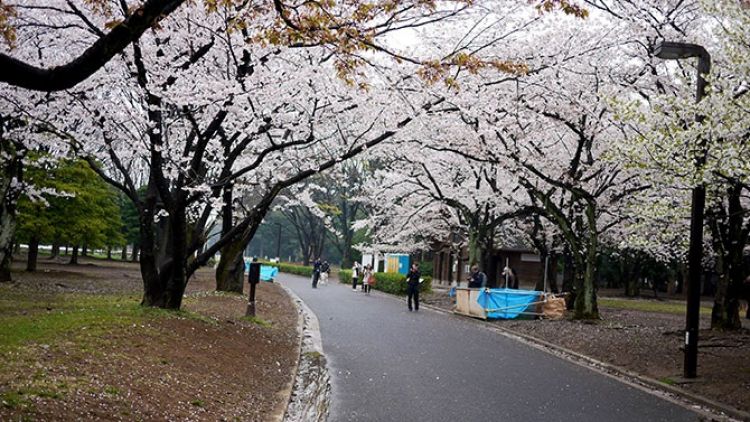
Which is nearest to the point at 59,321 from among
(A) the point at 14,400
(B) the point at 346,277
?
(A) the point at 14,400

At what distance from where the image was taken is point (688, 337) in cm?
1034

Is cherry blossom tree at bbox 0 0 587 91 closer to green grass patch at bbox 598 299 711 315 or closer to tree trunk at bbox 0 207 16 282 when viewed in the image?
tree trunk at bbox 0 207 16 282

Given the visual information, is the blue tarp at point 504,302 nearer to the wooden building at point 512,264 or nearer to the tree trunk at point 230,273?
the tree trunk at point 230,273

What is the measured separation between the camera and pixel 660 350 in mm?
13352

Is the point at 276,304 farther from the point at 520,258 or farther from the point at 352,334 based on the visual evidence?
the point at 520,258

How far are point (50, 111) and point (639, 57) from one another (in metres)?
13.8

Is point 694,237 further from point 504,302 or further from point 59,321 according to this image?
point 504,302

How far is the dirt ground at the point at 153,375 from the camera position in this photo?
5.70 metres

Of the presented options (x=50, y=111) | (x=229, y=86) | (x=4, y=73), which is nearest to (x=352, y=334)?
(x=229, y=86)

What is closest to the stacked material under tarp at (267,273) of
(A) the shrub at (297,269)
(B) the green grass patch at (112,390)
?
(A) the shrub at (297,269)

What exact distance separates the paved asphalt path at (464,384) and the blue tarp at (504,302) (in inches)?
175

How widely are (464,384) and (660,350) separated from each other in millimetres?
5887

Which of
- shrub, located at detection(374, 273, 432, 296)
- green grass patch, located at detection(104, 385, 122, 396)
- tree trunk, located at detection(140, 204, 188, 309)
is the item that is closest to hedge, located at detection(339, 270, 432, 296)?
shrub, located at detection(374, 273, 432, 296)

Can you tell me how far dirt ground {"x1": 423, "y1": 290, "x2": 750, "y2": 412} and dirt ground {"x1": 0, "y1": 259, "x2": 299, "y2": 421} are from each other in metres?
5.91
